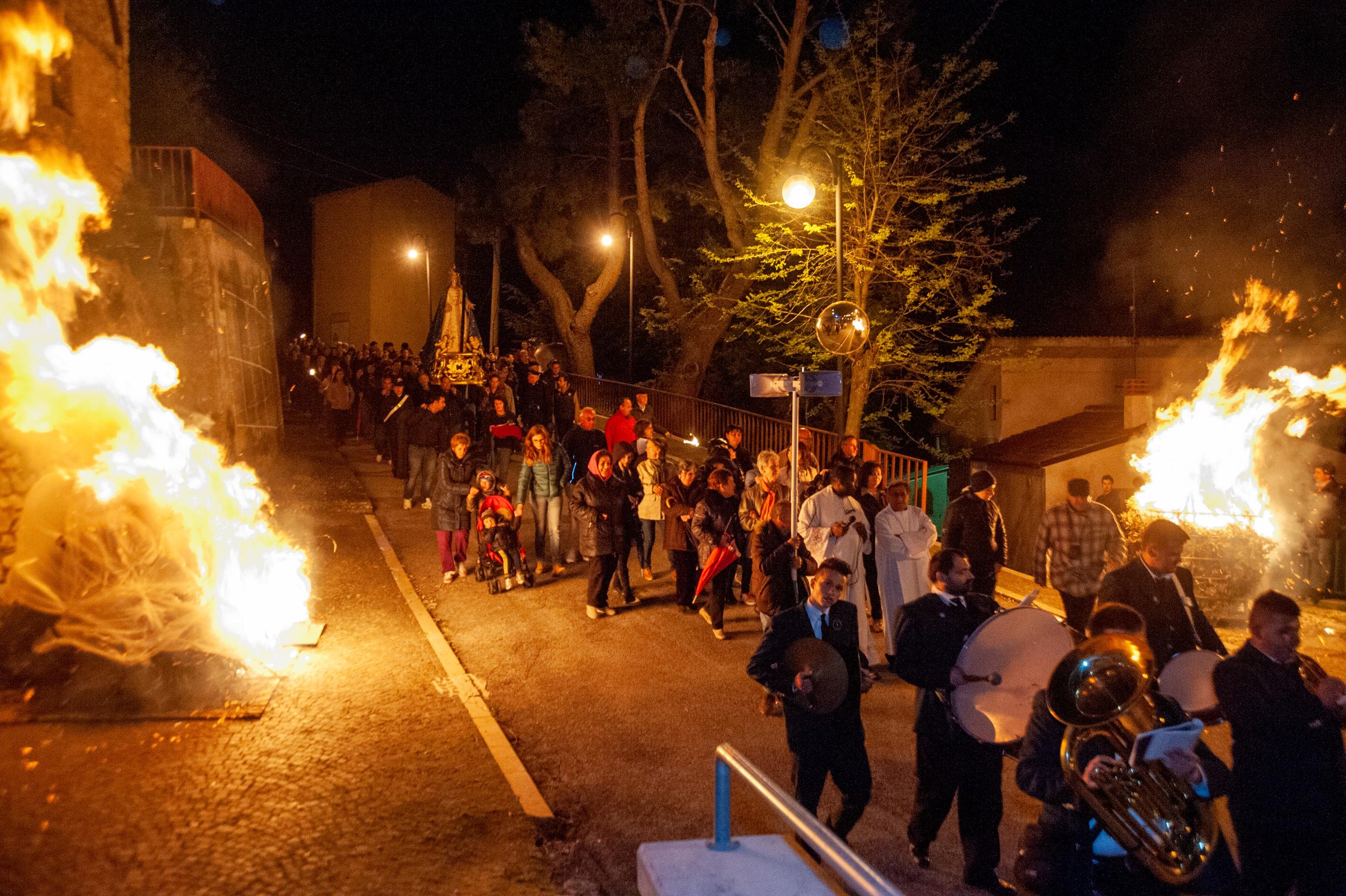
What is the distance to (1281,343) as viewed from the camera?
1959 centimetres

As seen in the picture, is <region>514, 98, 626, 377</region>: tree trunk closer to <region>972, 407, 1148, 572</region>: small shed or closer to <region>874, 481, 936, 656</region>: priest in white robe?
<region>972, 407, 1148, 572</region>: small shed

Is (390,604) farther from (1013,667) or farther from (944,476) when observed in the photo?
(944,476)

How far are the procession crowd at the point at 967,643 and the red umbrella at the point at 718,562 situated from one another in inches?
0.6

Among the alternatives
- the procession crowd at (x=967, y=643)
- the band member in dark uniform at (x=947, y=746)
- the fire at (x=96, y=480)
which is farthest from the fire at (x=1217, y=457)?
the fire at (x=96, y=480)

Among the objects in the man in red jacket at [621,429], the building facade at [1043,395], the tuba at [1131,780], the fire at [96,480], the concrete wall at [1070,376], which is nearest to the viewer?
the tuba at [1131,780]

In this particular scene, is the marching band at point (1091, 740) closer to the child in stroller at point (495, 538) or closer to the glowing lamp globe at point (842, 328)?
the child in stroller at point (495, 538)

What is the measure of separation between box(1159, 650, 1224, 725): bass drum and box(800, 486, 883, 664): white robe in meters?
3.41

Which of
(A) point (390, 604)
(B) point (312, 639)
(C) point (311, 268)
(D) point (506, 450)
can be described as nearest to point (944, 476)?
(D) point (506, 450)

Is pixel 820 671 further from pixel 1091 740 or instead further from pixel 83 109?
pixel 83 109

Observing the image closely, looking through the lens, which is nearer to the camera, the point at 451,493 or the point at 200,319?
the point at 451,493

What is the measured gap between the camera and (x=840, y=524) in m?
8.34

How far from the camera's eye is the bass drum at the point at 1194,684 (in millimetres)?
4875

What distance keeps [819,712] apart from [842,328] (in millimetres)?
7536

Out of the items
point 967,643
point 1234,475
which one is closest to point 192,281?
point 967,643
